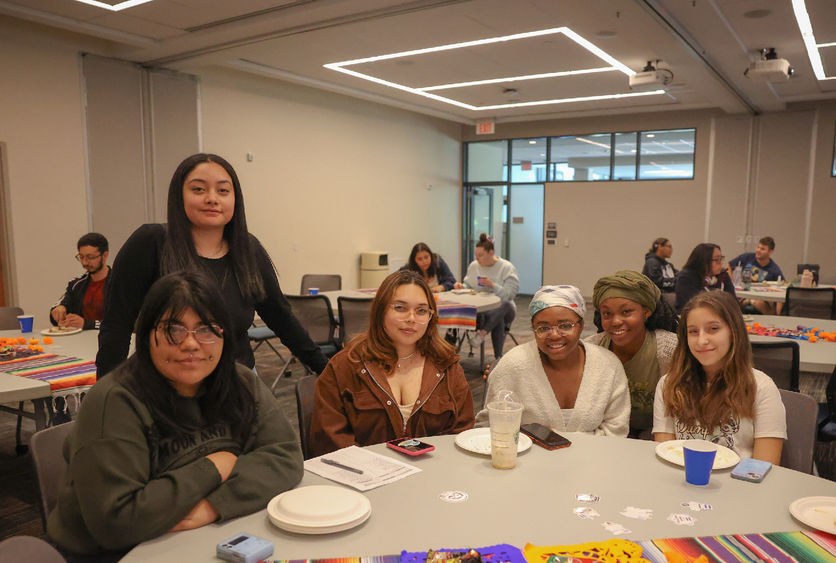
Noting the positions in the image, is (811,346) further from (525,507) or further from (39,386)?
(39,386)

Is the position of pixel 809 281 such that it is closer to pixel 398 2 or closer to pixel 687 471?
pixel 398 2

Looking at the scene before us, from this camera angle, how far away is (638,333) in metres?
2.55

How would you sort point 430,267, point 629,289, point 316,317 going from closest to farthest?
1. point 629,289
2. point 316,317
3. point 430,267

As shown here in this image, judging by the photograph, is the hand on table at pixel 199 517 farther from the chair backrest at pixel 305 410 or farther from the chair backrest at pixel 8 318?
the chair backrest at pixel 8 318

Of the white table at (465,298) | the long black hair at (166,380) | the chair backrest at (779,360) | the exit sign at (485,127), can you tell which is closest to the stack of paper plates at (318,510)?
the long black hair at (166,380)

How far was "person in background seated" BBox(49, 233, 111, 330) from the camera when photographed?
4.08 metres

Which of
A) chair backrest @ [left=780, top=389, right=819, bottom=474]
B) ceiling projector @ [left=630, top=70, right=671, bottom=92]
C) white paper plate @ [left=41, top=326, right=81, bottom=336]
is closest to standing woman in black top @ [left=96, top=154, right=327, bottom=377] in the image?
chair backrest @ [left=780, top=389, right=819, bottom=474]

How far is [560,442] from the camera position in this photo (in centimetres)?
193

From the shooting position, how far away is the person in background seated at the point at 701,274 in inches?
205

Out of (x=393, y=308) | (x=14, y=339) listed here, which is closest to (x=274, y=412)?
(x=393, y=308)

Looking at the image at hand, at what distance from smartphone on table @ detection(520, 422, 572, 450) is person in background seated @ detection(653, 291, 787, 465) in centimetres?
43

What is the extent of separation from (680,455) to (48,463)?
1783 mm

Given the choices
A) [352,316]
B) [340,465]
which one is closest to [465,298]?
[352,316]

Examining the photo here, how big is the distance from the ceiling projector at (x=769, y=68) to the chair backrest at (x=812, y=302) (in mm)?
2685
